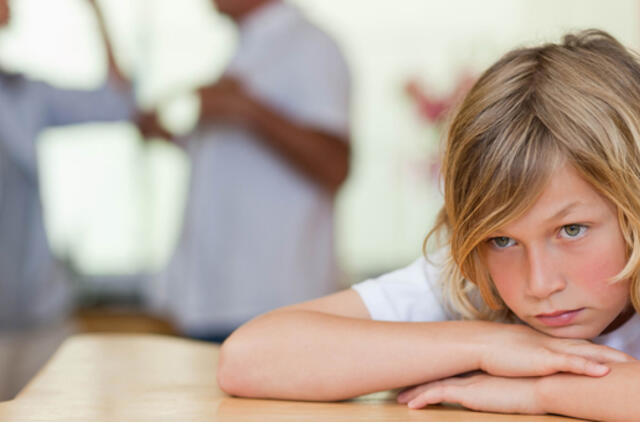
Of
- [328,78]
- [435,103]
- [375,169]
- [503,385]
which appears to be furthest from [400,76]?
[503,385]

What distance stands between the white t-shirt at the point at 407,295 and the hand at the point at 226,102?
2.81 feet

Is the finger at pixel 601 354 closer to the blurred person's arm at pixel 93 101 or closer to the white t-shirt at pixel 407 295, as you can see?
the white t-shirt at pixel 407 295

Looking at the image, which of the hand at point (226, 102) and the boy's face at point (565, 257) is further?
the hand at point (226, 102)

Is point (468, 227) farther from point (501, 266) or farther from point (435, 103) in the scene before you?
point (435, 103)

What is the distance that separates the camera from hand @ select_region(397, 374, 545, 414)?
0.75 meters

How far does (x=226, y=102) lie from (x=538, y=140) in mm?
1101

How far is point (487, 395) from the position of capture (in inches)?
30.1

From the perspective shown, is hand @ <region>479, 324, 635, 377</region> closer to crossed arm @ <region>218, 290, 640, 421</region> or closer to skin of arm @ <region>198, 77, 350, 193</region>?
crossed arm @ <region>218, 290, 640, 421</region>

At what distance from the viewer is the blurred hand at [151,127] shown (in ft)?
6.45

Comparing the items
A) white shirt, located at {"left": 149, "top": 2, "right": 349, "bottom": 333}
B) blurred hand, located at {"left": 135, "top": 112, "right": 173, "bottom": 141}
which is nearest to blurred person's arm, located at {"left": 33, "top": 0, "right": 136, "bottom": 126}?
blurred hand, located at {"left": 135, "top": 112, "right": 173, "bottom": 141}

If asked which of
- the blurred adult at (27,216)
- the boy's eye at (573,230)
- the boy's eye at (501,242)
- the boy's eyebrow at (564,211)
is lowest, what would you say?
the blurred adult at (27,216)

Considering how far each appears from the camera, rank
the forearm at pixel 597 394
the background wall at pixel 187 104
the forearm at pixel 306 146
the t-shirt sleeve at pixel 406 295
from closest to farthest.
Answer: the forearm at pixel 597 394, the t-shirt sleeve at pixel 406 295, the forearm at pixel 306 146, the background wall at pixel 187 104

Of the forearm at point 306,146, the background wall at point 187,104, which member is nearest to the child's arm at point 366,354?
the forearm at point 306,146

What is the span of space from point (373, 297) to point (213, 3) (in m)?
1.08
